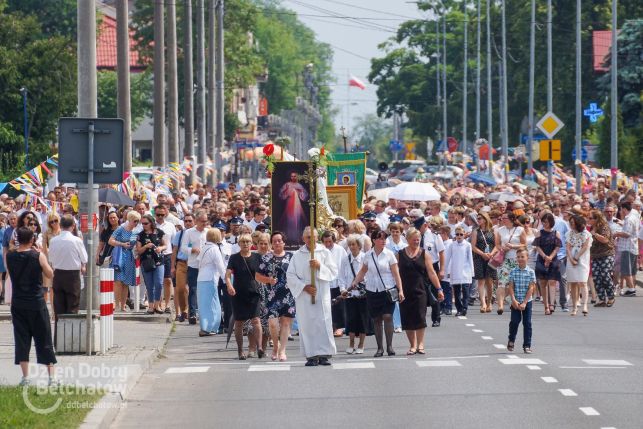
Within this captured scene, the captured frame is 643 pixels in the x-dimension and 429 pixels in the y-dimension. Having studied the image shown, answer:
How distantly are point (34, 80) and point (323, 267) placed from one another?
4076cm

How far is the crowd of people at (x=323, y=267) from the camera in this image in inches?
759

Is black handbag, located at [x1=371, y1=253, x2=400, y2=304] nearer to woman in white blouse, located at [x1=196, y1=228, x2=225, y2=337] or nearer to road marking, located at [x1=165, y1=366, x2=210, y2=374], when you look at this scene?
road marking, located at [x1=165, y1=366, x2=210, y2=374]

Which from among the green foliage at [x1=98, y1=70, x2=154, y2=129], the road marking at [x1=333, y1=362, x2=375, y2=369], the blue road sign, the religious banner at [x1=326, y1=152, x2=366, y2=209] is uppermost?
the green foliage at [x1=98, y1=70, x2=154, y2=129]

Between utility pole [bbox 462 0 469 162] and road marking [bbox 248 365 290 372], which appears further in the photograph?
utility pole [bbox 462 0 469 162]

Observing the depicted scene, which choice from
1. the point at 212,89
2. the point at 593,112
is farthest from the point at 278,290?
the point at 593,112

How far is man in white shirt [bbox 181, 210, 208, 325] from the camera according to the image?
2528 cm

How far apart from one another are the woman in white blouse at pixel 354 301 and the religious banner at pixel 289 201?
5.22 m

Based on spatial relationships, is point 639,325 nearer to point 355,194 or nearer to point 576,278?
point 576,278

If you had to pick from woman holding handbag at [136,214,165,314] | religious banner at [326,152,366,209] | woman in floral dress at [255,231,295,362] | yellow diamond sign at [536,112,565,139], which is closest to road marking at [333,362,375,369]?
woman in floral dress at [255,231,295,362]

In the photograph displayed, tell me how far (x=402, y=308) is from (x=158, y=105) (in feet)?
79.3

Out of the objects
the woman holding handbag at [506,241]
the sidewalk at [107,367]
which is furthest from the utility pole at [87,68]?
the woman holding handbag at [506,241]

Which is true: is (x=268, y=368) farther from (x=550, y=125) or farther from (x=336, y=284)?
(x=550, y=125)

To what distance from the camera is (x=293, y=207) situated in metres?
26.9

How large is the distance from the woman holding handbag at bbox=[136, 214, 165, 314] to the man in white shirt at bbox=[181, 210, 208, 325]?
0.62 metres
